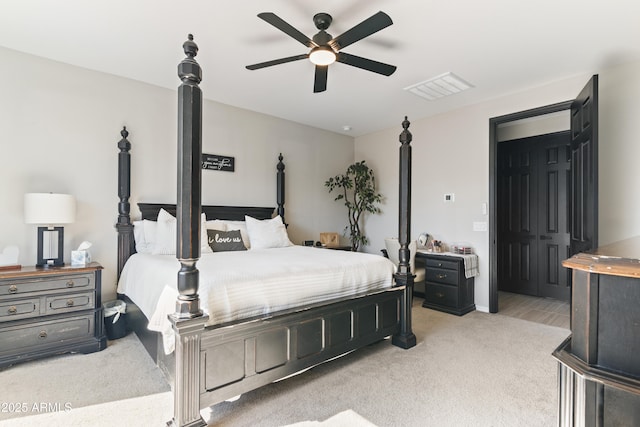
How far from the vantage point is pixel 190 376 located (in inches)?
68.2

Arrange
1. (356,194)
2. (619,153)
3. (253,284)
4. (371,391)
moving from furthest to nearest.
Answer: (356,194)
(619,153)
(371,391)
(253,284)

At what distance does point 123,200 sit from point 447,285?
3.94 metres

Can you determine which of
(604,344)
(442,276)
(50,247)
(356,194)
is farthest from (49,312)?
(356,194)

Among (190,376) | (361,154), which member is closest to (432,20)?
(190,376)

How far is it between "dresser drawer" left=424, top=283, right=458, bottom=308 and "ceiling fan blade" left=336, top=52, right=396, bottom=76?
278 centimetres

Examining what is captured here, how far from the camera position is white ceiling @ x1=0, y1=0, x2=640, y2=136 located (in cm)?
232

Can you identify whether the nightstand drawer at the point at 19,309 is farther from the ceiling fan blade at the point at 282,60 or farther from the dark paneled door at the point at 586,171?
the dark paneled door at the point at 586,171

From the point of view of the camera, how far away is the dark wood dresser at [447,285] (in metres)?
3.98

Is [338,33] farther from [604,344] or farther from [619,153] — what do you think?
[619,153]

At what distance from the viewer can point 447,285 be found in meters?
4.07

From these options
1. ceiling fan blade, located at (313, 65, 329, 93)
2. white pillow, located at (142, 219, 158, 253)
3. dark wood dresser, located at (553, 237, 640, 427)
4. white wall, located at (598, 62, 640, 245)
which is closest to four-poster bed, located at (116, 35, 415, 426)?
white pillow, located at (142, 219, 158, 253)

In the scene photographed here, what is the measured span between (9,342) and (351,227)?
14.8 feet

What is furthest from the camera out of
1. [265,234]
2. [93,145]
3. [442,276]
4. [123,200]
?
[442,276]

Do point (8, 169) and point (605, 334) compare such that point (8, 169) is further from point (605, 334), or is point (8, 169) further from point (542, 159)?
point (542, 159)
